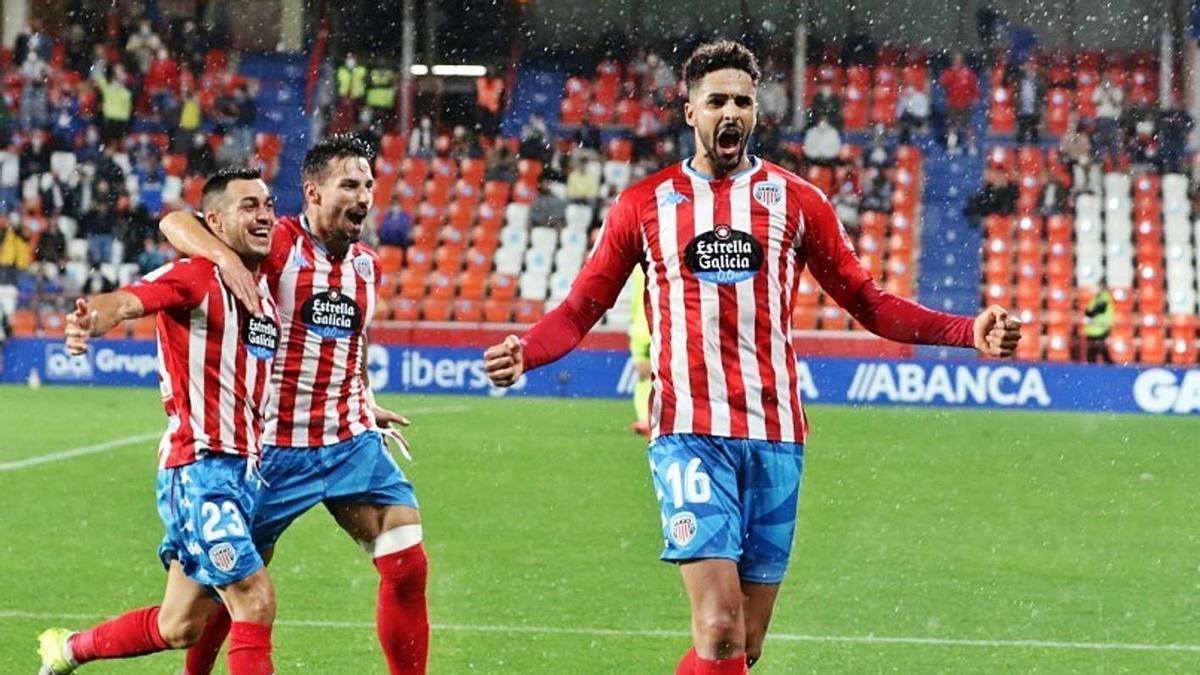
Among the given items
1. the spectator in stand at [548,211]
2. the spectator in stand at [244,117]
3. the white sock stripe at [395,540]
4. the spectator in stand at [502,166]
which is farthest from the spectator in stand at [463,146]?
the white sock stripe at [395,540]

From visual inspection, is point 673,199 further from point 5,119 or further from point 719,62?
point 5,119

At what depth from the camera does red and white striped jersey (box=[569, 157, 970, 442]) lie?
5.27m

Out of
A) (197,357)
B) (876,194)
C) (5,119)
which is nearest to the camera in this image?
(197,357)

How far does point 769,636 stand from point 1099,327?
14329mm

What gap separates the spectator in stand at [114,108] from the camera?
26.8 m

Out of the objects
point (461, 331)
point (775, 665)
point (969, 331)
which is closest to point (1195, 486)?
point (775, 665)

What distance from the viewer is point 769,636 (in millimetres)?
7637

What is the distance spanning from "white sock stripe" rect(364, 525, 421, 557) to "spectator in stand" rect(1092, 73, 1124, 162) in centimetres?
2125

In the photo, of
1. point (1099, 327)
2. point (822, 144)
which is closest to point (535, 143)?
point (822, 144)

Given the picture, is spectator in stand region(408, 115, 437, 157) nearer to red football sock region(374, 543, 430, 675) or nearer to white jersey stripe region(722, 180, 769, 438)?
red football sock region(374, 543, 430, 675)

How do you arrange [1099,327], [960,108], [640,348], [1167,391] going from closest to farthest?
[640,348]
[1167,391]
[1099,327]
[960,108]

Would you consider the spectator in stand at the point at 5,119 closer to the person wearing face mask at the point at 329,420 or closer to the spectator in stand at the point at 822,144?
the spectator in stand at the point at 822,144

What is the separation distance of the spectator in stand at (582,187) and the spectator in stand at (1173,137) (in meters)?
7.23

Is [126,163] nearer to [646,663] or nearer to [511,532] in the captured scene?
[511,532]
